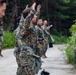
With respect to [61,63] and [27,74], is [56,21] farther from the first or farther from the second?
[27,74]

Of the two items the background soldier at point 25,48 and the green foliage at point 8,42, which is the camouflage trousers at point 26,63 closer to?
the background soldier at point 25,48

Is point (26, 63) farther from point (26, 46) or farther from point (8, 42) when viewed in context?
point (8, 42)

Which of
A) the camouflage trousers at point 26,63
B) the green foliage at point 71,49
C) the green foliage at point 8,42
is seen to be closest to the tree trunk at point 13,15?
the green foliage at point 8,42

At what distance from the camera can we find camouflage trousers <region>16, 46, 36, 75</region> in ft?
27.0

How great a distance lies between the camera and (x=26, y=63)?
8.28m

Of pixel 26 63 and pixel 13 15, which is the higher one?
pixel 26 63

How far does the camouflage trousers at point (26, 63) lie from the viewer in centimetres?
822

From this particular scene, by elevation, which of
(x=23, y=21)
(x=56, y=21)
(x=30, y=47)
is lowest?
(x=56, y=21)

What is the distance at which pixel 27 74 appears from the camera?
27.3ft

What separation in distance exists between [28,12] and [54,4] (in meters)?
27.6

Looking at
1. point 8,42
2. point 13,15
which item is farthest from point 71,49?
point 13,15

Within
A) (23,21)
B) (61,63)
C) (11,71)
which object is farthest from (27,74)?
(61,63)

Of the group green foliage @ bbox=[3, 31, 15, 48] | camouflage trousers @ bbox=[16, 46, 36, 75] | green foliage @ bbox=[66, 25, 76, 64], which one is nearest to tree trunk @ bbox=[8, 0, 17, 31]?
green foliage @ bbox=[3, 31, 15, 48]

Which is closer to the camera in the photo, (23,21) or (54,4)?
(23,21)
